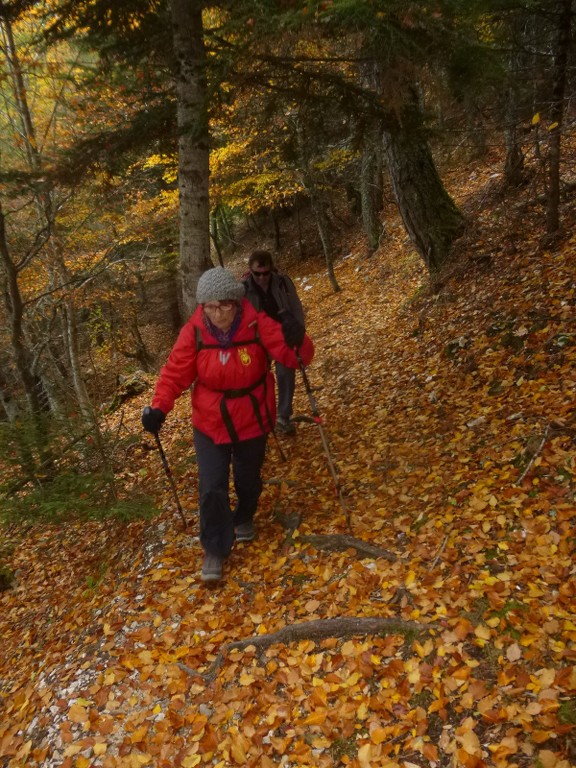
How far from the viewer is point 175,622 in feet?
14.3

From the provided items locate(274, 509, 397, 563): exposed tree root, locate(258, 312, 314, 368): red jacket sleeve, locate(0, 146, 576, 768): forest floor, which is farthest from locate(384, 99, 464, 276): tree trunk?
locate(274, 509, 397, 563): exposed tree root

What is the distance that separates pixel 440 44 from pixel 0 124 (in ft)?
43.6

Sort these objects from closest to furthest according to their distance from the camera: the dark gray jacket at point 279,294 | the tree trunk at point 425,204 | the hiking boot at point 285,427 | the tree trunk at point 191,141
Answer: the tree trunk at point 191,141
the dark gray jacket at point 279,294
the hiking boot at point 285,427
the tree trunk at point 425,204

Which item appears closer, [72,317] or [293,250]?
[72,317]

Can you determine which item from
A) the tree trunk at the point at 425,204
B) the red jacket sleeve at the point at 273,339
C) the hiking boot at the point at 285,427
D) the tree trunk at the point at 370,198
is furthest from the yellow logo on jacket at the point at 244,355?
the tree trunk at the point at 370,198

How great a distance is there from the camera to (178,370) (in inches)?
167

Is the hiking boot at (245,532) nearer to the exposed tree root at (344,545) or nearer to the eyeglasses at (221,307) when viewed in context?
the exposed tree root at (344,545)

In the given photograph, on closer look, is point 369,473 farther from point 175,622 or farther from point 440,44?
point 440,44

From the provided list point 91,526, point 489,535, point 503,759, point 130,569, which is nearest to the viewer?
point 503,759

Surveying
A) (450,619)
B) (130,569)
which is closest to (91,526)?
(130,569)

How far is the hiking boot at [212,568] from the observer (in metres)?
4.62

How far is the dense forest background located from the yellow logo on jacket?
1.93 m

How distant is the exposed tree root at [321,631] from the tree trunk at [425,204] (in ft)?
23.8

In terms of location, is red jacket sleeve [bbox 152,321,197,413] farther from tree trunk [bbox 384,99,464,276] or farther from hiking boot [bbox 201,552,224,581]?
tree trunk [bbox 384,99,464,276]
